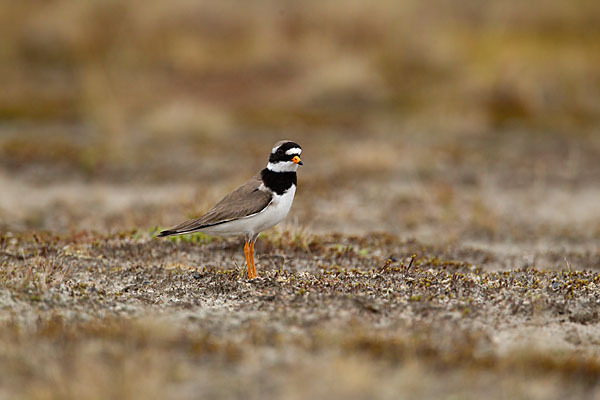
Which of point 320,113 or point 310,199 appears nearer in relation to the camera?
point 310,199

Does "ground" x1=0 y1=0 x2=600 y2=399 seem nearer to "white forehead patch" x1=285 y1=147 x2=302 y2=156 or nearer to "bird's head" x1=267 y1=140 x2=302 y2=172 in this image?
"bird's head" x1=267 y1=140 x2=302 y2=172

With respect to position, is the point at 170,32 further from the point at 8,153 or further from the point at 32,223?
the point at 32,223

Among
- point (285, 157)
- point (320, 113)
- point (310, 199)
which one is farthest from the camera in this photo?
point (320, 113)

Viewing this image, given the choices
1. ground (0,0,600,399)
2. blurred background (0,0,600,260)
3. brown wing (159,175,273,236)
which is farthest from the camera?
blurred background (0,0,600,260)

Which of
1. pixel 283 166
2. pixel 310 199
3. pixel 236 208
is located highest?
pixel 283 166

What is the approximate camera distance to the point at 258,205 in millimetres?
6406

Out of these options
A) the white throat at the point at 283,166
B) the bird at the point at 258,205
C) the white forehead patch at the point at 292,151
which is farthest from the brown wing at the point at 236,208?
the white forehead patch at the point at 292,151

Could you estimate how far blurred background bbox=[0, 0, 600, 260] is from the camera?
1166cm

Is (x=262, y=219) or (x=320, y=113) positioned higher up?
(x=320, y=113)

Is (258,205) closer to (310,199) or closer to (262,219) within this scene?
(262,219)

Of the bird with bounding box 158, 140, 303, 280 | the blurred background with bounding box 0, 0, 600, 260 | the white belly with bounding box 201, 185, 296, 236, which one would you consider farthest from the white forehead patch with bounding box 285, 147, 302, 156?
the blurred background with bounding box 0, 0, 600, 260

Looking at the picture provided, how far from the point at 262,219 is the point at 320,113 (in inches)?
565

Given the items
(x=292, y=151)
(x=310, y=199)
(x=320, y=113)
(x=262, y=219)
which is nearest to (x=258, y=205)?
(x=262, y=219)

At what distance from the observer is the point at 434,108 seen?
63.4ft
